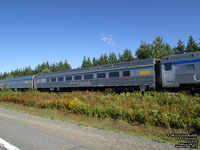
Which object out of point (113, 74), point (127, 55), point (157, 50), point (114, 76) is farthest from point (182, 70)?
point (127, 55)

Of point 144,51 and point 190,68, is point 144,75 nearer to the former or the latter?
point 190,68

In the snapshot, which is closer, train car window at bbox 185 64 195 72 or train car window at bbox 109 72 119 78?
train car window at bbox 185 64 195 72

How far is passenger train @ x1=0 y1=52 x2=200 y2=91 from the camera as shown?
13414 mm

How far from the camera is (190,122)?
250 inches

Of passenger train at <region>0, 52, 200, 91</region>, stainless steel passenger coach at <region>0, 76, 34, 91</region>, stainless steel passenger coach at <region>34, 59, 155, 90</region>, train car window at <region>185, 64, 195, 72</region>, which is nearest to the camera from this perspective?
train car window at <region>185, 64, 195, 72</region>

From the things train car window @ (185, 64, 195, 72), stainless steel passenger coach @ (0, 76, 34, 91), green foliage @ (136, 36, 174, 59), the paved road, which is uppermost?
green foliage @ (136, 36, 174, 59)

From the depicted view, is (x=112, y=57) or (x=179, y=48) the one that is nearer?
(x=179, y=48)

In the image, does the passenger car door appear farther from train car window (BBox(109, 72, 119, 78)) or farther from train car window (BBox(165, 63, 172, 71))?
train car window (BBox(109, 72, 119, 78))

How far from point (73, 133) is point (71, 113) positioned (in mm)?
4989

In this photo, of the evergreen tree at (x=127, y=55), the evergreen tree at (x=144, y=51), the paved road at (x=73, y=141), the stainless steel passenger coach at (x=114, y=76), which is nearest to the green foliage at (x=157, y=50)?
the evergreen tree at (x=144, y=51)

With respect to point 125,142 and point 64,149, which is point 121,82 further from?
point 64,149

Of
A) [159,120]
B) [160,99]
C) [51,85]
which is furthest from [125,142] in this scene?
[51,85]

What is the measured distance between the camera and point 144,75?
51.5 ft

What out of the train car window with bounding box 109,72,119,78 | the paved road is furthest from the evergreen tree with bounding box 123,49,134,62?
the paved road
